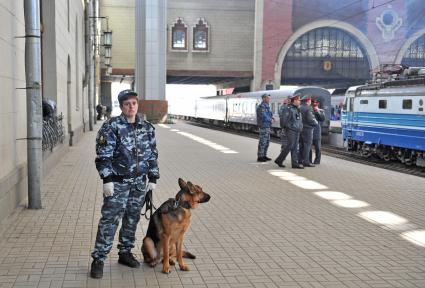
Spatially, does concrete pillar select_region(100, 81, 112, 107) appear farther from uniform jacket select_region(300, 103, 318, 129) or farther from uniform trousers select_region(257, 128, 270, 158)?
uniform jacket select_region(300, 103, 318, 129)

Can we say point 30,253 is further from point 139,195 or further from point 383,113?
point 383,113

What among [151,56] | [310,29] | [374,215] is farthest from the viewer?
[310,29]

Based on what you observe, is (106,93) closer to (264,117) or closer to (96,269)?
(264,117)

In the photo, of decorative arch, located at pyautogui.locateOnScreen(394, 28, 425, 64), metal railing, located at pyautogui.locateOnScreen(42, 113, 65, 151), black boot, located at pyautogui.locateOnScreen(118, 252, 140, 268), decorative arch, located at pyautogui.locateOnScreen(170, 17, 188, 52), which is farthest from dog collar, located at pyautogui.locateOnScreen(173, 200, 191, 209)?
decorative arch, located at pyautogui.locateOnScreen(394, 28, 425, 64)

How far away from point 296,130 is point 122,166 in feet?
28.2

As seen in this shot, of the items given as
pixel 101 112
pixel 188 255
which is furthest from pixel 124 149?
pixel 101 112

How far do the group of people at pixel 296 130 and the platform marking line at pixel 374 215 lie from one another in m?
2.17

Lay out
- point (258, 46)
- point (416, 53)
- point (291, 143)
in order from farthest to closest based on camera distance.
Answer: point (416, 53)
point (258, 46)
point (291, 143)

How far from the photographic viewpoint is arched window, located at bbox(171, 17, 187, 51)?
2082 inches

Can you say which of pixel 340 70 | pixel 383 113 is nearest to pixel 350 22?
pixel 340 70

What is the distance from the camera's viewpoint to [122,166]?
4.94 meters

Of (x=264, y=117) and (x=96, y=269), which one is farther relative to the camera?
(x=264, y=117)

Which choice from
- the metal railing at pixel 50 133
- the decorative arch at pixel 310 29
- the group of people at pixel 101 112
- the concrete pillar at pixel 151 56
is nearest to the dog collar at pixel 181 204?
the metal railing at pixel 50 133

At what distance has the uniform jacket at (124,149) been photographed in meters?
4.86
